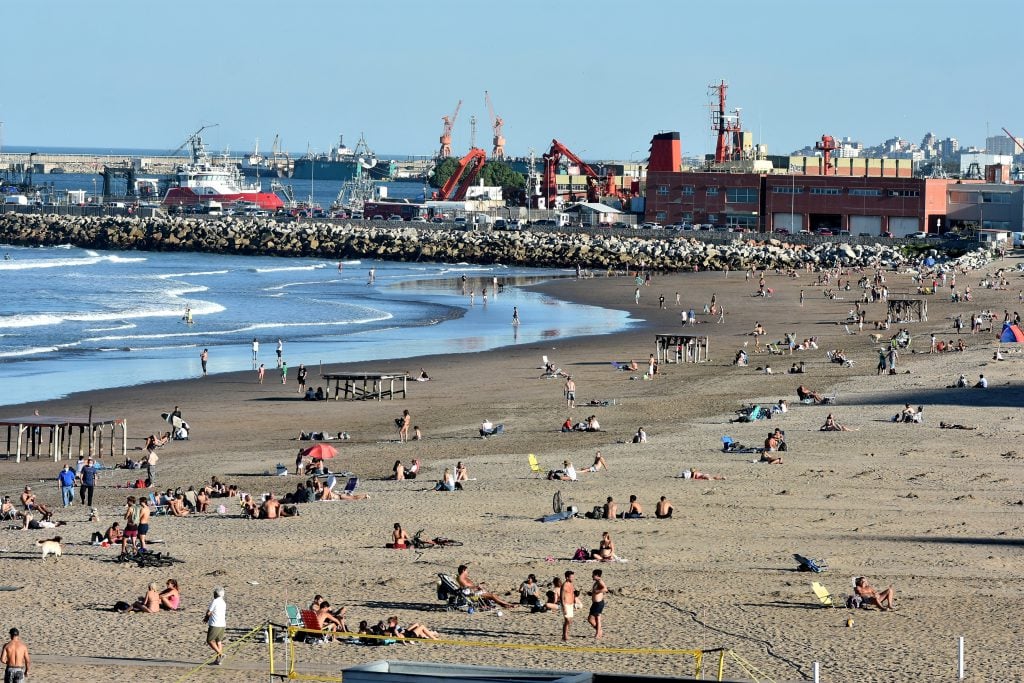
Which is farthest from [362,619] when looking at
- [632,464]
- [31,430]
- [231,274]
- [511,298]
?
[231,274]

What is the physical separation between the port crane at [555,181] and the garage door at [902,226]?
30.5 meters

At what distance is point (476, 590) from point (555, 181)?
327ft

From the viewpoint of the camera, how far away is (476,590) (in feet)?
56.7

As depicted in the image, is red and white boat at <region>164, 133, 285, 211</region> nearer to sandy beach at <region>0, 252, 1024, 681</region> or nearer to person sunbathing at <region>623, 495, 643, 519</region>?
sandy beach at <region>0, 252, 1024, 681</region>

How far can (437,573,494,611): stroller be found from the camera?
17141 mm

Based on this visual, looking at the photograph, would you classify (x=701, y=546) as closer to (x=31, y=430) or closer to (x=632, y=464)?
(x=632, y=464)

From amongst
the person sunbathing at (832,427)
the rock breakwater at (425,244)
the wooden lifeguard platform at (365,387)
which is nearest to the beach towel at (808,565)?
the person sunbathing at (832,427)

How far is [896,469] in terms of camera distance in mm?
24062

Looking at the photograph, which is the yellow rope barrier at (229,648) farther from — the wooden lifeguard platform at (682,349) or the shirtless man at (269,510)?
the wooden lifeguard platform at (682,349)

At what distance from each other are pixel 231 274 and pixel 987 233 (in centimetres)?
4000

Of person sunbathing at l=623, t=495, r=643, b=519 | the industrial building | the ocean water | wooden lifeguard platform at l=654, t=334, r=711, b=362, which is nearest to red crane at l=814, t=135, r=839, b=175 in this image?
the industrial building

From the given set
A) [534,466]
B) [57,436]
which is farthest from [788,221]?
[534,466]

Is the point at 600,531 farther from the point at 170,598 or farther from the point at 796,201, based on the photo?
the point at 796,201

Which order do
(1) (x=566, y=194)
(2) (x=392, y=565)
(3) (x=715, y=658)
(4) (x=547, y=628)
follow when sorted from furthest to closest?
(1) (x=566, y=194), (2) (x=392, y=565), (4) (x=547, y=628), (3) (x=715, y=658)
